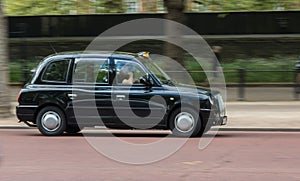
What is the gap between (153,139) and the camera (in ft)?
36.1

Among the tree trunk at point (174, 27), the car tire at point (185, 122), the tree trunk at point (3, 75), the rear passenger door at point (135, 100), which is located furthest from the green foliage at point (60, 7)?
the car tire at point (185, 122)

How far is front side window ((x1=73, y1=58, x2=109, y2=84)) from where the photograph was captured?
11164mm

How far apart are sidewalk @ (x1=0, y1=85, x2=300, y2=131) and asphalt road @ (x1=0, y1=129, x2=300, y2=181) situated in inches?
49.2

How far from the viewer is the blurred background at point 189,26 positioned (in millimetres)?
20172

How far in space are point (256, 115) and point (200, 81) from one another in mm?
4220

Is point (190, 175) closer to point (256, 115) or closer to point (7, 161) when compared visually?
point (7, 161)

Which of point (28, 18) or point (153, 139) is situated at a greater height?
point (28, 18)

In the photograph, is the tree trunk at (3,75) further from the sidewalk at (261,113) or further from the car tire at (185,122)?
the car tire at (185,122)

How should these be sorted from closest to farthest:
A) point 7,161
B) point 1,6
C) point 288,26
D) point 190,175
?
point 190,175
point 7,161
point 1,6
point 288,26

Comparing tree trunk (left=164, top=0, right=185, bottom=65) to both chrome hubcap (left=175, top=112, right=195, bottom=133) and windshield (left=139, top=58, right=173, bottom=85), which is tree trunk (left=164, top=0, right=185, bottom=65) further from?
chrome hubcap (left=175, top=112, right=195, bottom=133)

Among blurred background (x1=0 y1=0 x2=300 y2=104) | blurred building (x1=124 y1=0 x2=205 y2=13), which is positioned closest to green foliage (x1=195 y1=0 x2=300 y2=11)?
blurred background (x1=0 y1=0 x2=300 y2=104)

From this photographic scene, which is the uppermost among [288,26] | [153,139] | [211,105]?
[288,26]

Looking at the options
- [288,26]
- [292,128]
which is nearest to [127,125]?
[292,128]

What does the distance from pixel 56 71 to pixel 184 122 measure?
2937 mm
